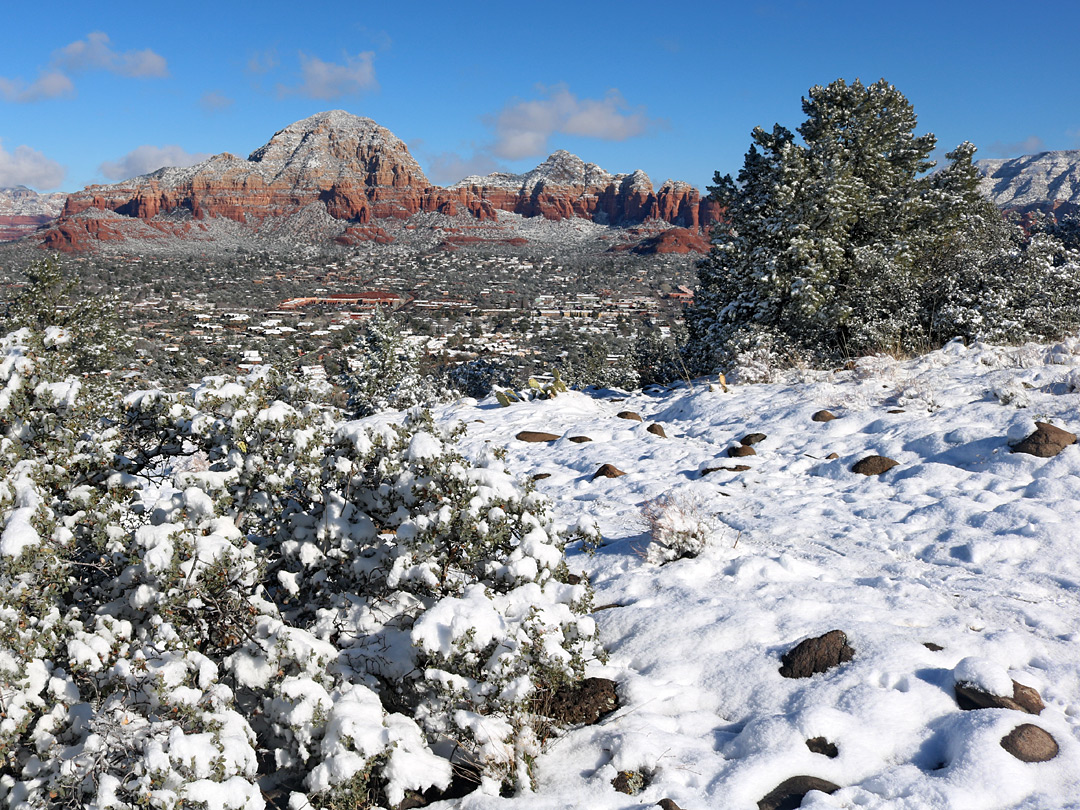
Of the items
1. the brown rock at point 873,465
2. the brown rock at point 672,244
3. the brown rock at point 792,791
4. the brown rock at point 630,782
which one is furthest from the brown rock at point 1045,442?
the brown rock at point 672,244

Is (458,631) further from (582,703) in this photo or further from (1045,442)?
(1045,442)

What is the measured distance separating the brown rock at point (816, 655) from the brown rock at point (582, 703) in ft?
3.78

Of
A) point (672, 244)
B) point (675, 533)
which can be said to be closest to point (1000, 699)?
point (675, 533)

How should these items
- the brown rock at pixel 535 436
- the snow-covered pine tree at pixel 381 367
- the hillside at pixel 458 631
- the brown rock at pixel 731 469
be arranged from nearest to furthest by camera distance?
the hillside at pixel 458 631, the brown rock at pixel 731 469, the brown rock at pixel 535 436, the snow-covered pine tree at pixel 381 367

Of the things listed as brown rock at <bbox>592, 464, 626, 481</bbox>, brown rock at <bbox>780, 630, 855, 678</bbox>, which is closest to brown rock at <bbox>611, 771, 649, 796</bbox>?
brown rock at <bbox>780, 630, 855, 678</bbox>

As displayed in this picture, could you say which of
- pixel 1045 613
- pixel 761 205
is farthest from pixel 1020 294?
pixel 1045 613

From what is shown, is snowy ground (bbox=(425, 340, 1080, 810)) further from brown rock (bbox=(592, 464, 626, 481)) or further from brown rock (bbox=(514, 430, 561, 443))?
brown rock (bbox=(514, 430, 561, 443))

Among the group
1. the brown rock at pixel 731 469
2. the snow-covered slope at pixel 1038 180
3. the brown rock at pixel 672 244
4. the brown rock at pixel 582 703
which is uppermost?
the snow-covered slope at pixel 1038 180

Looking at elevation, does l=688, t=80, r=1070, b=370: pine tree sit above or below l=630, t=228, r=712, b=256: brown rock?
below

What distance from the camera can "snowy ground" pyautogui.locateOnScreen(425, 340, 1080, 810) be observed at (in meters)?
3.23

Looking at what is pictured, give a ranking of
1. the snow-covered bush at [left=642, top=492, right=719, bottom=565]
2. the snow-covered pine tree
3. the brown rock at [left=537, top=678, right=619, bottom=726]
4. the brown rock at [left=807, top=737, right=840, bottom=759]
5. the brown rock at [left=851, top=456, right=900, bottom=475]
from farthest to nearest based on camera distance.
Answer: the snow-covered pine tree, the brown rock at [left=851, top=456, right=900, bottom=475], the snow-covered bush at [left=642, top=492, right=719, bottom=565], the brown rock at [left=537, top=678, right=619, bottom=726], the brown rock at [left=807, top=737, right=840, bottom=759]

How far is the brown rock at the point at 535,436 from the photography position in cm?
1114

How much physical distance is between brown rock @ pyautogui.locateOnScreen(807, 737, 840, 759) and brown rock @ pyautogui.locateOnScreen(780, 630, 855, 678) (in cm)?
59

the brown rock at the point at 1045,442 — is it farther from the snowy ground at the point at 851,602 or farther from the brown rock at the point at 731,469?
the brown rock at the point at 731,469
